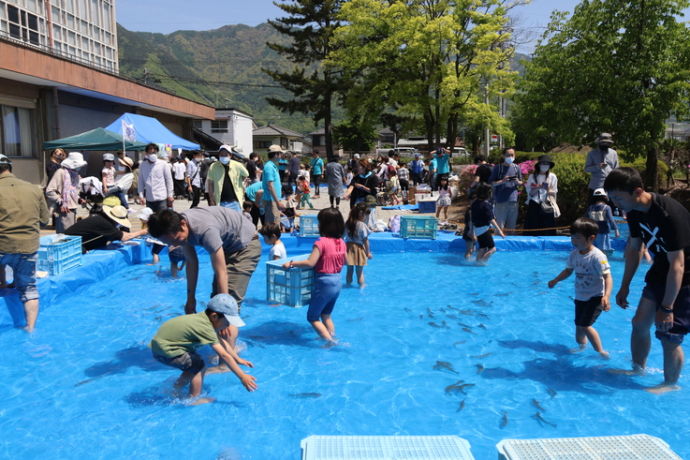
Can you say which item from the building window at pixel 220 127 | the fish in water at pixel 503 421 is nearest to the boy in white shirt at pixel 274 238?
the fish in water at pixel 503 421

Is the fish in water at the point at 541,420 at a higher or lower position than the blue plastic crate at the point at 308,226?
lower

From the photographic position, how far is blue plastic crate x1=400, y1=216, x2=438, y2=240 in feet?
34.9

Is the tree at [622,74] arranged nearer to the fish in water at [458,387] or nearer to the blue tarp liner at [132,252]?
the blue tarp liner at [132,252]

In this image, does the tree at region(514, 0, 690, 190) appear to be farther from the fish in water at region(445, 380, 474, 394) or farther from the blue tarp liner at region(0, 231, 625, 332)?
the fish in water at region(445, 380, 474, 394)

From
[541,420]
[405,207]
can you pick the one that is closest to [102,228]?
[541,420]

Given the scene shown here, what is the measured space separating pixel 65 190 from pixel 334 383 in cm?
637

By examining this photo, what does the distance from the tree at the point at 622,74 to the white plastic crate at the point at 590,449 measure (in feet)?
44.2

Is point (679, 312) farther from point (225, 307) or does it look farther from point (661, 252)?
point (225, 307)

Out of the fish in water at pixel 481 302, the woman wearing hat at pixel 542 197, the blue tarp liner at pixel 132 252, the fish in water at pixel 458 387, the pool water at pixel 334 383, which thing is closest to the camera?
the pool water at pixel 334 383

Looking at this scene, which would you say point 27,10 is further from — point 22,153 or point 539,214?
point 539,214

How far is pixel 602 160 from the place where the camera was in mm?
9055

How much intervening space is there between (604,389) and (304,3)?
33666 mm

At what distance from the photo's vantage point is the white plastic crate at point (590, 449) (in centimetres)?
221

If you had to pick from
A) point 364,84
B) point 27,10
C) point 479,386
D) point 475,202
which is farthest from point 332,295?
point 364,84
